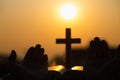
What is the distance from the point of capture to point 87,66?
1020 inches

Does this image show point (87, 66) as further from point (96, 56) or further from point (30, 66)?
point (30, 66)

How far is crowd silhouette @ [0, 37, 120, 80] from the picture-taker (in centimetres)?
2392

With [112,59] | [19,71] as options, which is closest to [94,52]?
[112,59]

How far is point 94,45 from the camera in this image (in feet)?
87.5

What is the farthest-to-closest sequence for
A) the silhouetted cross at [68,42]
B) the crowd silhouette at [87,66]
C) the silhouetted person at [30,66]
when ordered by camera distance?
the silhouetted cross at [68,42]
the crowd silhouette at [87,66]
the silhouetted person at [30,66]

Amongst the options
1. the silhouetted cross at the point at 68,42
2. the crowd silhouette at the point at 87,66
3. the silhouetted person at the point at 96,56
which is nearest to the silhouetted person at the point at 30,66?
the crowd silhouette at the point at 87,66

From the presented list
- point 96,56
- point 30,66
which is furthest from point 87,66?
point 30,66

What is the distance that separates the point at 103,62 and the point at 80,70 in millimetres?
2309

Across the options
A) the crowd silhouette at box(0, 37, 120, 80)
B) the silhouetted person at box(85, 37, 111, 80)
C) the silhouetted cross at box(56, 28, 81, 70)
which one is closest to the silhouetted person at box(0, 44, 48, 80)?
the crowd silhouette at box(0, 37, 120, 80)

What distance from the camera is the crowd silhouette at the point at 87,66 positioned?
2392cm

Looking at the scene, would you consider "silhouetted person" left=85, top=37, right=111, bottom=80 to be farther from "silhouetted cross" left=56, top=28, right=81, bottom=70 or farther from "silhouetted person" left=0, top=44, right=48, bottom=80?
"silhouetted person" left=0, top=44, right=48, bottom=80

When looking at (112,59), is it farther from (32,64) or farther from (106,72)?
(32,64)

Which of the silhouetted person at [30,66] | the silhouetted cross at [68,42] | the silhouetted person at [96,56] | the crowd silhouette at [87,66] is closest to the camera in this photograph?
the silhouetted person at [30,66]

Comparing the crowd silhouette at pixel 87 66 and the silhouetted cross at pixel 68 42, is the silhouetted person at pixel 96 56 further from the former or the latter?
the silhouetted cross at pixel 68 42
